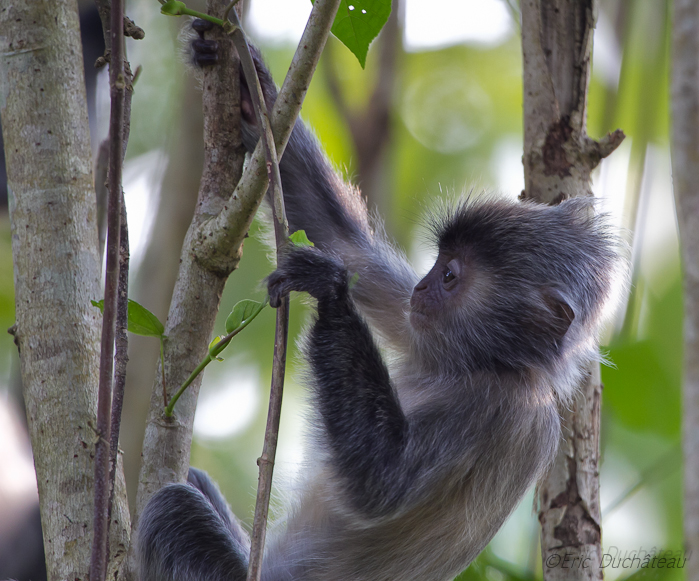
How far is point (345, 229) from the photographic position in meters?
4.91

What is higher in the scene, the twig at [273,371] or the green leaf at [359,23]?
the green leaf at [359,23]

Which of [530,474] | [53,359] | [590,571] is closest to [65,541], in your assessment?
[53,359]

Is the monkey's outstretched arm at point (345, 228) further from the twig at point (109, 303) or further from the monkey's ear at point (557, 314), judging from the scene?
the twig at point (109, 303)

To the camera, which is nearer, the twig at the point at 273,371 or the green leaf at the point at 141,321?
the twig at the point at 273,371

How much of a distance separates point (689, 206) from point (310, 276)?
2.17 m

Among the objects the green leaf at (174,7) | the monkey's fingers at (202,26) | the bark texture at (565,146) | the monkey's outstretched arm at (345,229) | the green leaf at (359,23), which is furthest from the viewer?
the monkey's outstretched arm at (345,229)

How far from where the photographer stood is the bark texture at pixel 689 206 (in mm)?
1352

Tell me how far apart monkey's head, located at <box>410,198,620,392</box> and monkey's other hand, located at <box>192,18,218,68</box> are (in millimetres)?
1680

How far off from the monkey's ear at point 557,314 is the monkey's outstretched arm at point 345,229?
3.29ft

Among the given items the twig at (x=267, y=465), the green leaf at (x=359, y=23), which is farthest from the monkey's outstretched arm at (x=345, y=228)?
the twig at (x=267, y=465)

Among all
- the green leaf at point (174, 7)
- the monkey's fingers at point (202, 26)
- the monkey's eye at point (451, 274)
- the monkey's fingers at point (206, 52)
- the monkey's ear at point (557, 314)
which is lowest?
the monkey's ear at point (557, 314)

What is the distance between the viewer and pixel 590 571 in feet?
12.8

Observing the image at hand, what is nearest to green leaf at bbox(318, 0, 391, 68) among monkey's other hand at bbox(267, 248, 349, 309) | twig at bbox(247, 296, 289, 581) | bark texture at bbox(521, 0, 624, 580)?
monkey's other hand at bbox(267, 248, 349, 309)

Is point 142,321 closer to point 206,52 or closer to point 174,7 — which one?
point 174,7
